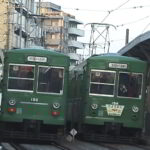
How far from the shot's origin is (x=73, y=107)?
87.0 ft

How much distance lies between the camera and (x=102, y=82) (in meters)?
22.8

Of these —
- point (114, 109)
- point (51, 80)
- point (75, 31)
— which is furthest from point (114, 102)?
point (75, 31)

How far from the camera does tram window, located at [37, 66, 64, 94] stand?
2136cm

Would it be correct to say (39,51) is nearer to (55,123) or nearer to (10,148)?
(55,123)

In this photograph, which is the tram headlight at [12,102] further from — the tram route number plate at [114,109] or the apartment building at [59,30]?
the apartment building at [59,30]

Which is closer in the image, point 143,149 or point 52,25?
point 143,149

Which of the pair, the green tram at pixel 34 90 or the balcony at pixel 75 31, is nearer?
the green tram at pixel 34 90

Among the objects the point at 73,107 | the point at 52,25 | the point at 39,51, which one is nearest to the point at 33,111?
the point at 39,51

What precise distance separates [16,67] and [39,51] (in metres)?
1.01

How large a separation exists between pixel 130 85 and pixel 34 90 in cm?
376

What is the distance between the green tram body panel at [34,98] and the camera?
2128 cm

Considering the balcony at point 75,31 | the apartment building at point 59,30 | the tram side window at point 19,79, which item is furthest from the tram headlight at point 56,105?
the balcony at point 75,31

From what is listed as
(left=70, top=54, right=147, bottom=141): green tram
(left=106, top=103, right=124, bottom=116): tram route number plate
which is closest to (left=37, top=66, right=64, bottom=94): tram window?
(left=70, top=54, right=147, bottom=141): green tram

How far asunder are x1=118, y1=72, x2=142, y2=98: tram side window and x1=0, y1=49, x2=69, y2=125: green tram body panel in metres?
2.43
